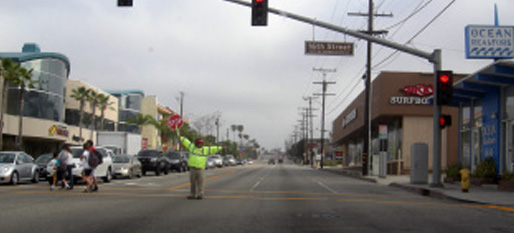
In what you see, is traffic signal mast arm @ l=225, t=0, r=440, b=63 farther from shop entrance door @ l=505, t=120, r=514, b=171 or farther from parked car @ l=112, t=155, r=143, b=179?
parked car @ l=112, t=155, r=143, b=179

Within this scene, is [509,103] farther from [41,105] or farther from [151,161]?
[41,105]

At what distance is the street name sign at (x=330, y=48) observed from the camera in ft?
63.1

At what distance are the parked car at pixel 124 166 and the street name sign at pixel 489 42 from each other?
1714cm

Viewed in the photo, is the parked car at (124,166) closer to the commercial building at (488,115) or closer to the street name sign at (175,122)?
the street name sign at (175,122)

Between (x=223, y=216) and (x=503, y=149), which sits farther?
(x=503, y=149)

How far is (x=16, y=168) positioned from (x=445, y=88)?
17.7 metres

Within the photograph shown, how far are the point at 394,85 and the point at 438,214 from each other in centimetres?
2687

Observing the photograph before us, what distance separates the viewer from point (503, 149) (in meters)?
20.5

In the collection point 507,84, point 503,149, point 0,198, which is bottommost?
point 0,198

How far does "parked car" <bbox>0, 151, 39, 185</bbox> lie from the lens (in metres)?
21.2

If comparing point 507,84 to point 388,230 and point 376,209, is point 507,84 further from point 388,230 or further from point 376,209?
point 388,230

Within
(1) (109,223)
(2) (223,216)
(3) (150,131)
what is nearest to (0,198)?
(1) (109,223)

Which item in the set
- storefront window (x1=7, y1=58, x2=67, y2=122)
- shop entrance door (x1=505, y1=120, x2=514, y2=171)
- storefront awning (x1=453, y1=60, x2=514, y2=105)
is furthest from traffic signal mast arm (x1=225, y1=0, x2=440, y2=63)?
storefront window (x1=7, y1=58, x2=67, y2=122)

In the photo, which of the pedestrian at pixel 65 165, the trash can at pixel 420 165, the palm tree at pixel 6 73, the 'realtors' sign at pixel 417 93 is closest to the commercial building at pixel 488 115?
the trash can at pixel 420 165
